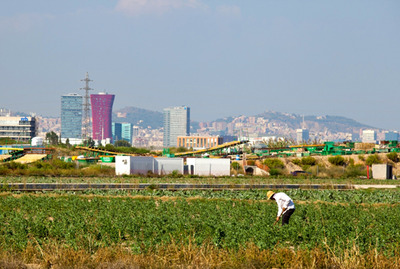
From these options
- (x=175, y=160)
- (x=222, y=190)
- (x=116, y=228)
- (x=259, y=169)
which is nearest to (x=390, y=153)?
(x=259, y=169)

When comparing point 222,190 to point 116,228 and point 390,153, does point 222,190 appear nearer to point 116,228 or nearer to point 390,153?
point 116,228

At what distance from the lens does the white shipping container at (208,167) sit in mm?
72688

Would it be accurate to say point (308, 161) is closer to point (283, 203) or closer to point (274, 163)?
point (274, 163)

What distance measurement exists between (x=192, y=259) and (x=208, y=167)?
5700 centimetres

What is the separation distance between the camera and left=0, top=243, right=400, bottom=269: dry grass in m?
15.5

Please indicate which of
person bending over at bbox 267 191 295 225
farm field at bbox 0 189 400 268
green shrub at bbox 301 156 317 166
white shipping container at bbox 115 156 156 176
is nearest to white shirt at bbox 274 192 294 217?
person bending over at bbox 267 191 295 225

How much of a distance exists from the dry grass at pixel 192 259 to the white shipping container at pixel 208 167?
55800 millimetres

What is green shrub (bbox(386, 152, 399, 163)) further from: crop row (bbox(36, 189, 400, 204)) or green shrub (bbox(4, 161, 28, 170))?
green shrub (bbox(4, 161, 28, 170))

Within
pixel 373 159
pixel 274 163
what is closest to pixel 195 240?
pixel 274 163

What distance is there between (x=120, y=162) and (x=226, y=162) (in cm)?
1394

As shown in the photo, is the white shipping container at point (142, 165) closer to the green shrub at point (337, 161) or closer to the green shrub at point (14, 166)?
the green shrub at point (14, 166)

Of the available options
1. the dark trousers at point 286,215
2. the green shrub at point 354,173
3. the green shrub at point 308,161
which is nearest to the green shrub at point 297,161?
the green shrub at point 308,161

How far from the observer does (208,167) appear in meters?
73.1

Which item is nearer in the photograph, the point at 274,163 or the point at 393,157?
the point at 274,163
